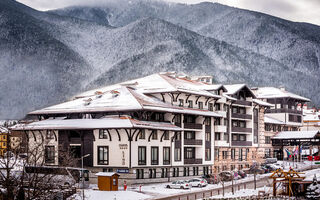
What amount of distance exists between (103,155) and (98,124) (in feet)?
18.4

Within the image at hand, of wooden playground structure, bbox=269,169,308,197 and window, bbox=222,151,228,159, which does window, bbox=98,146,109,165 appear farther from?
window, bbox=222,151,228,159

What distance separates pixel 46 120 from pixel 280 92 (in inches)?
3146

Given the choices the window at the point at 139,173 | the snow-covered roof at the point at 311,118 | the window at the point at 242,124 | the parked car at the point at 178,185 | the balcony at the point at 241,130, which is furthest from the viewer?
the snow-covered roof at the point at 311,118

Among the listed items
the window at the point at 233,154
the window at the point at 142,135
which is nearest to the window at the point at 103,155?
the window at the point at 142,135

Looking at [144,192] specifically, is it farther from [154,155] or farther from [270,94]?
[270,94]

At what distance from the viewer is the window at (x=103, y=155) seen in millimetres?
88000

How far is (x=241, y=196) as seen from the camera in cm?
7294

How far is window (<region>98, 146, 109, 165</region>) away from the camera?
8800cm

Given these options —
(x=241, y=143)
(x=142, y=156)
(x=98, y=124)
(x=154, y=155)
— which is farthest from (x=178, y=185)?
(x=241, y=143)

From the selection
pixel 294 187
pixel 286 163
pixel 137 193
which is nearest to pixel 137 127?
pixel 137 193

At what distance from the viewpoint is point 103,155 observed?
88.4 meters

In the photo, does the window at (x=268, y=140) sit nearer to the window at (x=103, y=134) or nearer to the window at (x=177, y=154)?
the window at (x=177, y=154)

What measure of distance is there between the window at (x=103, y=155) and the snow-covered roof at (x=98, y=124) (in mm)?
4436

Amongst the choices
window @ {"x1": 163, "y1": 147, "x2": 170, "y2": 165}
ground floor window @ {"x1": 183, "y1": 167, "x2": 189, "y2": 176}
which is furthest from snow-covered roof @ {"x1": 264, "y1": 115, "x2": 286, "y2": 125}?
window @ {"x1": 163, "y1": 147, "x2": 170, "y2": 165}
